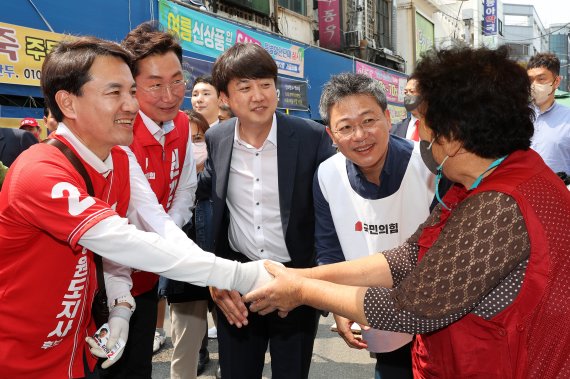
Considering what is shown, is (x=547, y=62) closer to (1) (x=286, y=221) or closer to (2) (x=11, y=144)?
(1) (x=286, y=221)

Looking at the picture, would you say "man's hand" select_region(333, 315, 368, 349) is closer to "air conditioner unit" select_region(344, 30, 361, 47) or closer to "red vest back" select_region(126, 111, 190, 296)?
"red vest back" select_region(126, 111, 190, 296)

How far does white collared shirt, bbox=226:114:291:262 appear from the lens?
257cm

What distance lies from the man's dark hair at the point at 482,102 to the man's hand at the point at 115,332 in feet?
4.51

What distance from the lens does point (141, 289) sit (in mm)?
2508

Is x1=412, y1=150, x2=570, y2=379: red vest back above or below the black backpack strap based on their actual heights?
below

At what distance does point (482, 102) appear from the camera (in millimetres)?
1409

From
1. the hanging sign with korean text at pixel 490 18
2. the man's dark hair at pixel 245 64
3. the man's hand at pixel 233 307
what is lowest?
the man's hand at pixel 233 307

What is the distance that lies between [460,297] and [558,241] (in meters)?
0.30

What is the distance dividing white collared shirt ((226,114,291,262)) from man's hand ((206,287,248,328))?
1.04 ft

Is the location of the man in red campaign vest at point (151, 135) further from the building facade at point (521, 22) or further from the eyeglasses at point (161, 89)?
the building facade at point (521, 22)

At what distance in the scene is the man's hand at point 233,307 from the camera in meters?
2.31

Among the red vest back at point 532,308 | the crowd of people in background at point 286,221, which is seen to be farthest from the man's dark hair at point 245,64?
the red vest back at point 532,308

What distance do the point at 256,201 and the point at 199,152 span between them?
3.92 feet

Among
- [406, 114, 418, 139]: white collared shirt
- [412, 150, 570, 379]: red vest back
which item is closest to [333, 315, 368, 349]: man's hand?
[412, 150, 570, 379]: red vest back
